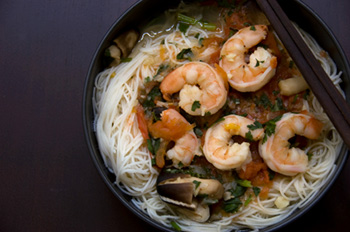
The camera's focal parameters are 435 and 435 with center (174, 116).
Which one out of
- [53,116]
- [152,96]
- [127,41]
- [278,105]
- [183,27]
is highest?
[127,41]

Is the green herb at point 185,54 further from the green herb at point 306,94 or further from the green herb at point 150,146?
the green herb at point 306,94

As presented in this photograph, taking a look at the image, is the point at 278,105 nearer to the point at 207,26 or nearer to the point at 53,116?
the point at 207,26

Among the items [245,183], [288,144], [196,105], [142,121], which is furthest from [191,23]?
[245,183]

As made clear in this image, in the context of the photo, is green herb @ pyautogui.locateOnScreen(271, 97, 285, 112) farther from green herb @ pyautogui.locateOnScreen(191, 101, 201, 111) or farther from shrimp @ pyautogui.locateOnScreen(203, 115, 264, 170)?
green herb @ pyautogui.locateOnScreen(191, 101, 201, 111)

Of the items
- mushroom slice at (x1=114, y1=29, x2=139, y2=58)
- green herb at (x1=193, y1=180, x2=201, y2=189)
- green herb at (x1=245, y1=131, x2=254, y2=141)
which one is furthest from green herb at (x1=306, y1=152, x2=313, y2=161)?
mushroom slice at (x1=114, y1=29, x2=139, y2=58)

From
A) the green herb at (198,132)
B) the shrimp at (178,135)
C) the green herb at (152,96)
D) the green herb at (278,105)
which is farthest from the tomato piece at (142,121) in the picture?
the green herb at (278,105)
